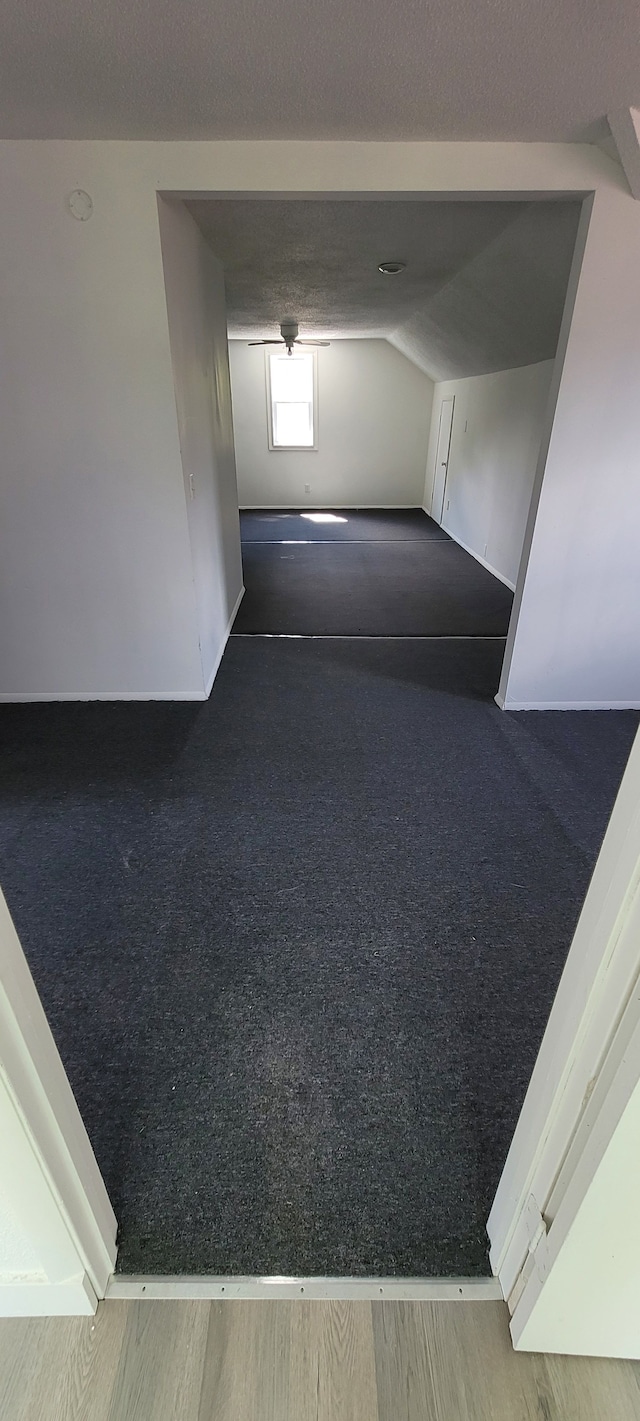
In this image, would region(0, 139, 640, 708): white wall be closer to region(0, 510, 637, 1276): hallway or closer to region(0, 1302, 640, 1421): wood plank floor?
region(0, 510, 637, 1276): hallway

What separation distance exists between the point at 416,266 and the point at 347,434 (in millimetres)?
4736

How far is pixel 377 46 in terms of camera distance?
1.48 m

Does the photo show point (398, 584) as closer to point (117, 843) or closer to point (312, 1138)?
point (117, 843)

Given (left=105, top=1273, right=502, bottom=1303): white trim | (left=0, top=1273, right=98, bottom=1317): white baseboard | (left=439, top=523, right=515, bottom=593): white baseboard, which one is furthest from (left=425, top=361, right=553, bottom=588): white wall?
(left=0, top=1273, right=98, bottom=1317): white baseboard

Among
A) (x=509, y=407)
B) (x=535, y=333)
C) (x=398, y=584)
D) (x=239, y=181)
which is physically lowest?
(x=398, y=584)

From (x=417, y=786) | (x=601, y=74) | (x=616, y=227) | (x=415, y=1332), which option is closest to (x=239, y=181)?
(x=601, y=74)

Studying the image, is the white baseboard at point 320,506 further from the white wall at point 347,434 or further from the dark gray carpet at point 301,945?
the dark gray carpet at point 301,945

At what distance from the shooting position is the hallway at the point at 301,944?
1138 mm

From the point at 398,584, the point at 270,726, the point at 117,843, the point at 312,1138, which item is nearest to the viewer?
the point at 312,1138

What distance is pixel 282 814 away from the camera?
2.20 m

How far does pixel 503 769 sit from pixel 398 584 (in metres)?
2.82

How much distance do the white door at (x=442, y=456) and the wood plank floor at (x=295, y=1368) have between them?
7332 mm

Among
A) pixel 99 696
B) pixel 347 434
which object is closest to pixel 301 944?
pixel 99 696

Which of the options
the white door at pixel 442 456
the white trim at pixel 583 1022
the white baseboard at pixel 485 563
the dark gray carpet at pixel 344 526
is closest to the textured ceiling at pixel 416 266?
the white door at pixel 442 456
